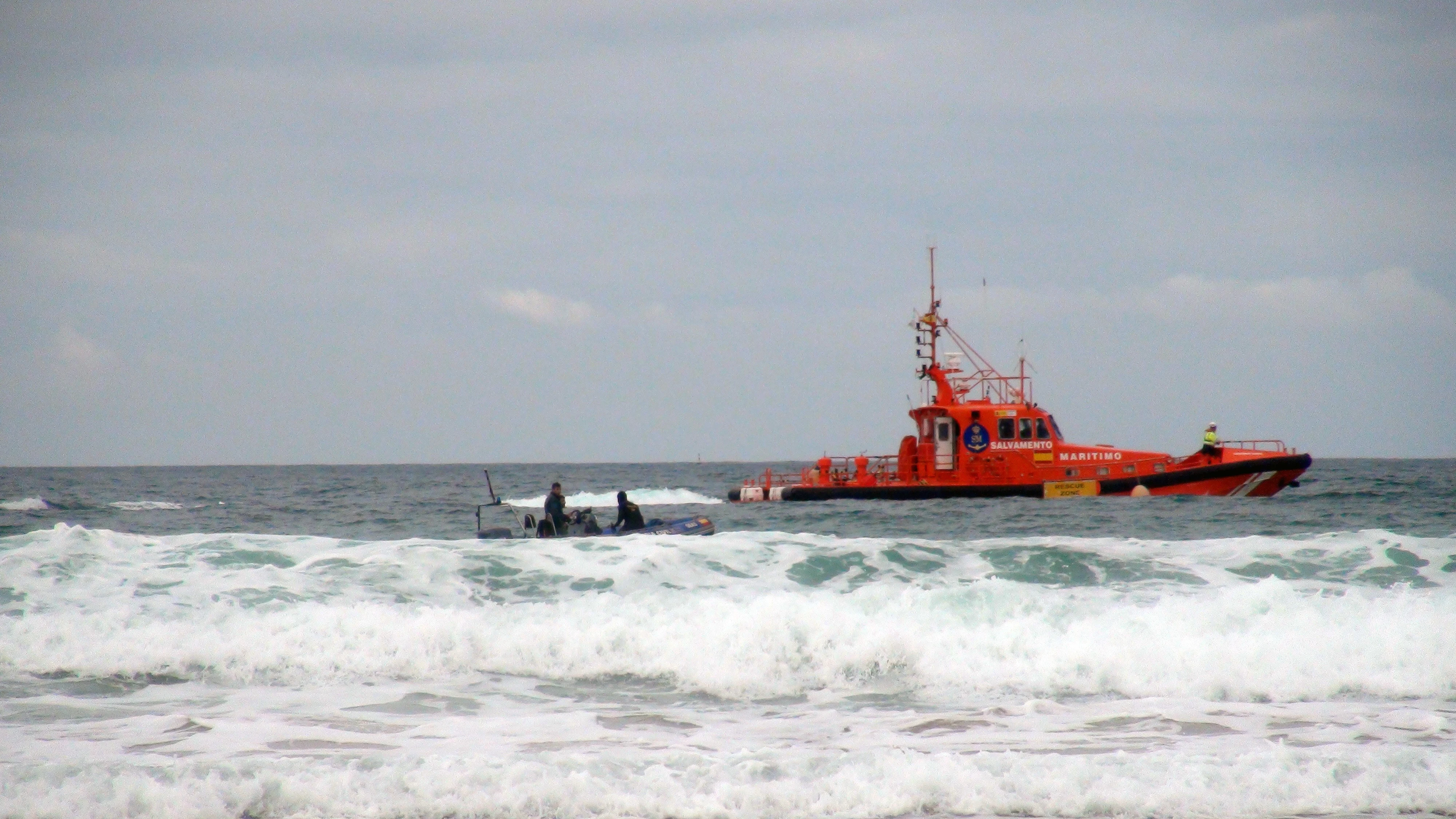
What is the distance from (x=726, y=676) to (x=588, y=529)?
5.54 metres

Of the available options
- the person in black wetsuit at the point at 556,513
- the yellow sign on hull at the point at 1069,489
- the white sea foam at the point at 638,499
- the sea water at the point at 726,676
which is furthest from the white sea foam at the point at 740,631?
the white sea foam at the point at 638,499

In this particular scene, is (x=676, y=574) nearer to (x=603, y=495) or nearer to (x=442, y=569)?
(x=442, y=569)

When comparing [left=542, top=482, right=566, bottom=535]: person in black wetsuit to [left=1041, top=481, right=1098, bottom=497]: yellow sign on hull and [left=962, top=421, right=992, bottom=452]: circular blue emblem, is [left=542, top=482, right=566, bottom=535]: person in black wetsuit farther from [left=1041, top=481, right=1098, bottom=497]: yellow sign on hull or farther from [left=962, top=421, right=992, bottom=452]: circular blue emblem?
[left=1041, top=481, right=1098, bottom=497]: yellow sign on hull

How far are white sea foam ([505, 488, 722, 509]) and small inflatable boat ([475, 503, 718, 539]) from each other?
15089mm

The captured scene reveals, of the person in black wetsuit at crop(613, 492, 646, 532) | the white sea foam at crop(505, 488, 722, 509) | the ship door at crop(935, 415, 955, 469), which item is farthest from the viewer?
the white sea foam at crop(505, 488, 722, 509)

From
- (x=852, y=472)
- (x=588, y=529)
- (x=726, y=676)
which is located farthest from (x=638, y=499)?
(x=726, y=676)

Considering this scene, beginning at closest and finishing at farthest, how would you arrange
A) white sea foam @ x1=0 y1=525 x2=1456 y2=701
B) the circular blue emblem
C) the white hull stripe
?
white sea foam @ x1=0 y1=525 x2=1456 y2=701 → the white hull stripe → the circular blue emblem

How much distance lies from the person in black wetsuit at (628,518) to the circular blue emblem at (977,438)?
1124 cm

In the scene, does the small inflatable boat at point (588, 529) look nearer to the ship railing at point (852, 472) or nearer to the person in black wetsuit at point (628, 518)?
the person in black wetsuit at point (628, 518)

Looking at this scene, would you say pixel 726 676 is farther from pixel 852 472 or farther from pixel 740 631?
pixel 852 472

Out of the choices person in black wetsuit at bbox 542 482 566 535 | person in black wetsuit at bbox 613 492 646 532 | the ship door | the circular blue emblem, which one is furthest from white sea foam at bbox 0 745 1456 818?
the ship door

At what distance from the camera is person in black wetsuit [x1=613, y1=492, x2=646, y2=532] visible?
13.3m

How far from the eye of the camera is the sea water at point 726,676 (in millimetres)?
5434

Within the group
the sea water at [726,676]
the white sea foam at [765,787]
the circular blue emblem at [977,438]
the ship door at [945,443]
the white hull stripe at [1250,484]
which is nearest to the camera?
the white sea foam at [765,787]
